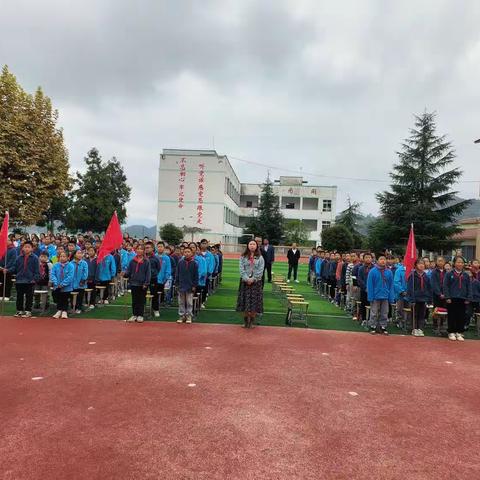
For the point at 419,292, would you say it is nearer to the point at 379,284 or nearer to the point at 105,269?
the point at 379,284

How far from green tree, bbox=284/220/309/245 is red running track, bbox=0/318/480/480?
144ft

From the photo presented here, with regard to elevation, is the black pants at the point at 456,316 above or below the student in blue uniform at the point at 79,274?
below

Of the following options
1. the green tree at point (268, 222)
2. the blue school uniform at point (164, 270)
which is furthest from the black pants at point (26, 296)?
the green tree at point (268, 222)

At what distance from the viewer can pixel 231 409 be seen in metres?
5.35

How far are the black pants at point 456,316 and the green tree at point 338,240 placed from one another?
1133 inches

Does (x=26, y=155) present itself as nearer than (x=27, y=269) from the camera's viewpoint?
No

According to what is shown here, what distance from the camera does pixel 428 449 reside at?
4.52 m

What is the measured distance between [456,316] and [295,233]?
44.3 meters

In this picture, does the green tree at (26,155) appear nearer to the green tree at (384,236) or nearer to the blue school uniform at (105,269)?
the blue school uniform at (105,269)

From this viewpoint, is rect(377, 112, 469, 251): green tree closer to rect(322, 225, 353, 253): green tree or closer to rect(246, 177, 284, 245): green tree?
rect(322, 225, 353, 253): green tree

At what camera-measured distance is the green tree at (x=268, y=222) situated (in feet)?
165

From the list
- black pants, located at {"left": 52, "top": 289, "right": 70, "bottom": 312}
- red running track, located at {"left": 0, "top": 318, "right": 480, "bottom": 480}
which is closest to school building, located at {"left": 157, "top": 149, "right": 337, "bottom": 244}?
black pants, located at {"left": 52, "top": 289, "right": 70, "bottom": 312}

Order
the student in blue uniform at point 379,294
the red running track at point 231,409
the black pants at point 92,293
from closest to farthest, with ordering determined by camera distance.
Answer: the red running track at point 231,409 < the student in blue uniform at point 379,294 < the black pants at point 92,293

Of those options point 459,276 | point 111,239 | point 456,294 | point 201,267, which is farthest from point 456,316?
point 111,239
